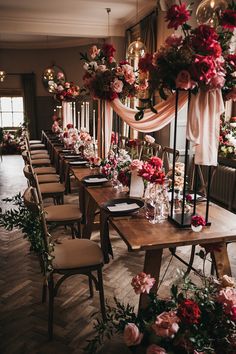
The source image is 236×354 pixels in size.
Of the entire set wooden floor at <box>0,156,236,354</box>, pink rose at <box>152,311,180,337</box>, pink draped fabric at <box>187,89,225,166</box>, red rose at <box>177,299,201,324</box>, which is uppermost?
pink draped fabric at <box>187,89,225,166</box>

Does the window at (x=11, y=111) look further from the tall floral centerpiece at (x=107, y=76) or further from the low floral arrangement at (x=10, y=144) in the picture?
the tall floral centerpiece at (x=107, y=76)

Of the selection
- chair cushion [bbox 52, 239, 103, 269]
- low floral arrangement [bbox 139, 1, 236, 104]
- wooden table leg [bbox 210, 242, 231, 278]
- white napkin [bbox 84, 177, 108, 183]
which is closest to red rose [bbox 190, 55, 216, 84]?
Answer: low floral arrangement [bbox 139, 1, 236, 104]

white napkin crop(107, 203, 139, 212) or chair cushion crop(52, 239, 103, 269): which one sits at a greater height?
white napkin crop(107, 203, 139, 212)

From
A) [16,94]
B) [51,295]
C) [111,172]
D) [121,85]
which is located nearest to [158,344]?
[51,295]

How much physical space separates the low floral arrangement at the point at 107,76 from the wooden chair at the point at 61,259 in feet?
5.58

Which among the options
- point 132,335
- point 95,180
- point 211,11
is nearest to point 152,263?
point 132,335

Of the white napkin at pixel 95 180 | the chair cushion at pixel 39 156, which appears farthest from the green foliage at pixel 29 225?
the chair cushion at pixel 39 156

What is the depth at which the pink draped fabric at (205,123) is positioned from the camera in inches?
78.6

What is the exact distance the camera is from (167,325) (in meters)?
1.32

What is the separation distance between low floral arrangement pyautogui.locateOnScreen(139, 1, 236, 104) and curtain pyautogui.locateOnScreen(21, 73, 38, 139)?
9.75 metres

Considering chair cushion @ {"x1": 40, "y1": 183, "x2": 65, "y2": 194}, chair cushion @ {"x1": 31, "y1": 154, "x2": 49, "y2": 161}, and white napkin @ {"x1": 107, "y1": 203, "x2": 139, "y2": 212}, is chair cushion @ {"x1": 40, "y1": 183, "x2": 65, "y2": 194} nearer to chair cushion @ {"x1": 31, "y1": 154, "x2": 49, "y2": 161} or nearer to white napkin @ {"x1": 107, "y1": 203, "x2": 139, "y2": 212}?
white napkin @ {"x1": 107, "y1": 203, "x2": 139, "y2": 212}

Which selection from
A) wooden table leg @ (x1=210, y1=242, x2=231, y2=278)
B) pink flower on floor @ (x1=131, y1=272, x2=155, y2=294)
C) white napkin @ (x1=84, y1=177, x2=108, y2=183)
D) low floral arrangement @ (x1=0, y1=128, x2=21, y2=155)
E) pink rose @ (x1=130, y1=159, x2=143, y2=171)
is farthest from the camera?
low floral arrangement @ (x1=0, y1=128, x2=21, y2=155)

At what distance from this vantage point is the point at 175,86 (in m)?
2.02

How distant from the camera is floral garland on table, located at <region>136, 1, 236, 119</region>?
181cm
